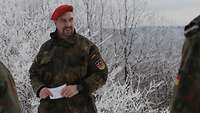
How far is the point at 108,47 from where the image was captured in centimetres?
2272

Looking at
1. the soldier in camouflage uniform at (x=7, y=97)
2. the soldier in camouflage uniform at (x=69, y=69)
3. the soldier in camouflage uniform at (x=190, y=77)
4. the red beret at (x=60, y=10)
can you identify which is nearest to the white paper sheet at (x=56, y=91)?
the soldier in camouflage uniform at (x=69, y=69)

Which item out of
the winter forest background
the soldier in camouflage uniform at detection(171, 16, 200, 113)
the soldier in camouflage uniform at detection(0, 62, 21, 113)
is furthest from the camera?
the winter forest background

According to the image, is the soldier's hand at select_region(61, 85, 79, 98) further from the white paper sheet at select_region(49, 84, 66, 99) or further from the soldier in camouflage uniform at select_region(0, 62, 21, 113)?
the soldier in camouflage uniform at select_region(0, 62, 21, 113)

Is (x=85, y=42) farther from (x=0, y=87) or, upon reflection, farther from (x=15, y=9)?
(x=15, y=9)

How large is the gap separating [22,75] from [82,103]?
7843 mm

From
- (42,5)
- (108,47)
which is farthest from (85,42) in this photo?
(108,47)

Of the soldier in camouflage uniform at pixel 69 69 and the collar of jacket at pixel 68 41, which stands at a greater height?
the collar of jacket at pixel 68 41

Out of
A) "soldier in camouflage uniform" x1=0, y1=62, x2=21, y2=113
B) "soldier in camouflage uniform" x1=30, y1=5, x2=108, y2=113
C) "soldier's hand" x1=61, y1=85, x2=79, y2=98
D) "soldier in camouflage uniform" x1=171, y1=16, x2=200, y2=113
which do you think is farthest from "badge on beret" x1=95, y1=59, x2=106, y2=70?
"soldier in camouflage uniform" x1=171, y1=16, x2=200, y2=113

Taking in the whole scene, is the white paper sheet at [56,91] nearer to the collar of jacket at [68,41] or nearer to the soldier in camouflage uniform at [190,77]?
the collar of jacket at [68,41]

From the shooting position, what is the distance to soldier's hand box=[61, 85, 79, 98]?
4040 millimetres

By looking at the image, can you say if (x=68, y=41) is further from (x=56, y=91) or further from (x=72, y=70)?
(x=56, y=91)

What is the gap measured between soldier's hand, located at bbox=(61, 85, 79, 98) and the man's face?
0.43 m

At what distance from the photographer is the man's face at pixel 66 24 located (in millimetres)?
4105

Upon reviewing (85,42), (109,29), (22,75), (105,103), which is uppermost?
(85,42)
